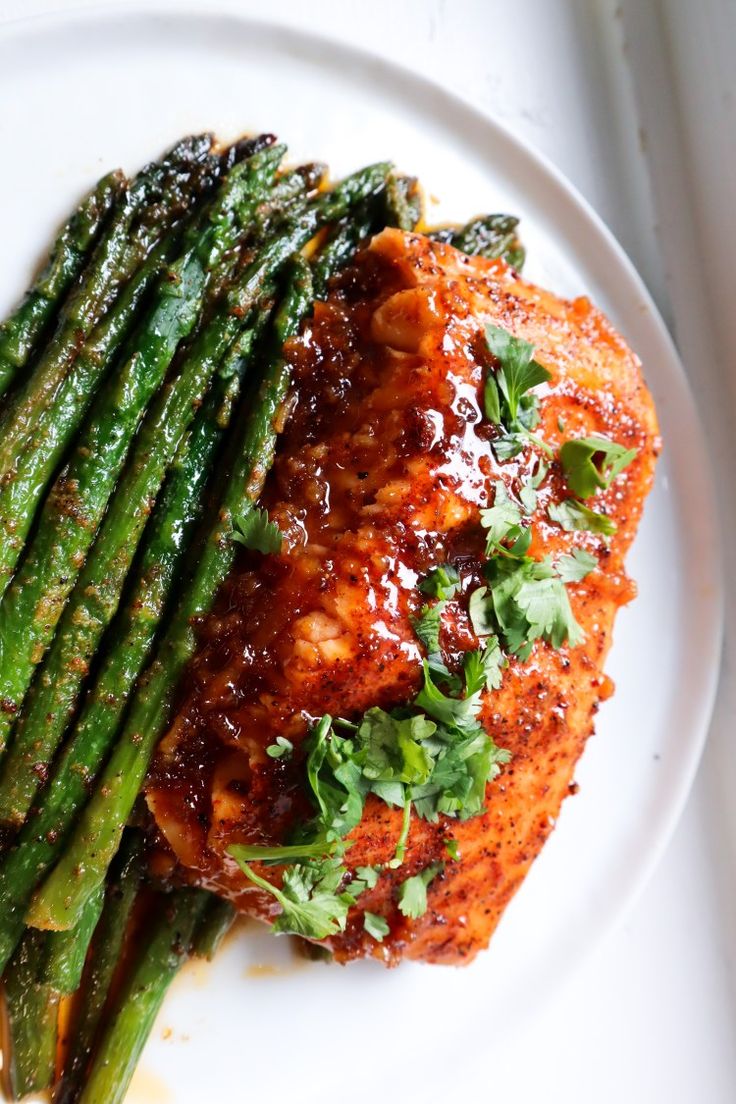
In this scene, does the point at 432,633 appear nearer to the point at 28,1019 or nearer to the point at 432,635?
the point at 432,635

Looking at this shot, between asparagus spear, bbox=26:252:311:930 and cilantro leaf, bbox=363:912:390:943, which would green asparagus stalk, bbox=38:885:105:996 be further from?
cilantro leaf, bbox=363:912:390:943

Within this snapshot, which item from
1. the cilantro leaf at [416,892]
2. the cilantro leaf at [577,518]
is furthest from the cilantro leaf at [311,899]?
the cilantro leaf at [577,518]

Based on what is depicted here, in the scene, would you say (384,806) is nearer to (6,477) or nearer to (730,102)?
(6,477)

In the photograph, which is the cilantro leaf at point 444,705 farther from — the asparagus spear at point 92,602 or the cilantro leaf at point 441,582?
the asparagus spear at point 92,602

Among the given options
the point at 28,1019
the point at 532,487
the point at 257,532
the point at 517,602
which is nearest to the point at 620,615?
the point at 532,487

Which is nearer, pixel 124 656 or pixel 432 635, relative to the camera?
pixel 432 635

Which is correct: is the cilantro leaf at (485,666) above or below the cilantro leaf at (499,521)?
below

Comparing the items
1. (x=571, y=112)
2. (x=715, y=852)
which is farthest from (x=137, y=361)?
(x=715, y=852)
